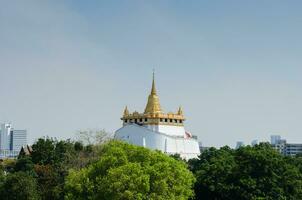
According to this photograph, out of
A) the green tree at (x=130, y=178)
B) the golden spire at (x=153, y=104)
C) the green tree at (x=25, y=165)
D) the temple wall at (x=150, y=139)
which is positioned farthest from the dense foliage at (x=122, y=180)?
the golden spire at (x=153, y=104)

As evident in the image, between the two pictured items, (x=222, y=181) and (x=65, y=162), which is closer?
(x=222, y=181)

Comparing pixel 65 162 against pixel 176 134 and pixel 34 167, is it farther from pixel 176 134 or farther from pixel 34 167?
pixel 176 134

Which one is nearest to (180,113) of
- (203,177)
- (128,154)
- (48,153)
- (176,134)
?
(176,134)

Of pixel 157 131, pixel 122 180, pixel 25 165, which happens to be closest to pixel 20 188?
pixel 25 165

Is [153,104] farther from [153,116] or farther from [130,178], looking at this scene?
[130,178]

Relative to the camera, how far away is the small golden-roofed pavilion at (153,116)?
79625 mm

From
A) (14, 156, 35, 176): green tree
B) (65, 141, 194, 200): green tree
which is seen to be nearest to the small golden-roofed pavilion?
(14, 156, 35, 176): green tree

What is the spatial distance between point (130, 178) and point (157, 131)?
4599 centimetres

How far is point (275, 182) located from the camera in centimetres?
3791

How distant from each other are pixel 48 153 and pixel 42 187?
803 cm

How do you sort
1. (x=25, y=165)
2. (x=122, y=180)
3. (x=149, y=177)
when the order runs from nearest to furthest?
(x=122, y=180) → (x=149, y=177) → (x=25, y=165)

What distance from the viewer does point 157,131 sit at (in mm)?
78438

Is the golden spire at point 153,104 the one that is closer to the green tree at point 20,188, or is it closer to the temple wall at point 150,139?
the temple wall at point 150,139

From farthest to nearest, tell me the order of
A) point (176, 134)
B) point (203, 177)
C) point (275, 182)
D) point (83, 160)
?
point (176, 134), point (83, 160), point (203, 177), point (275, 182)
